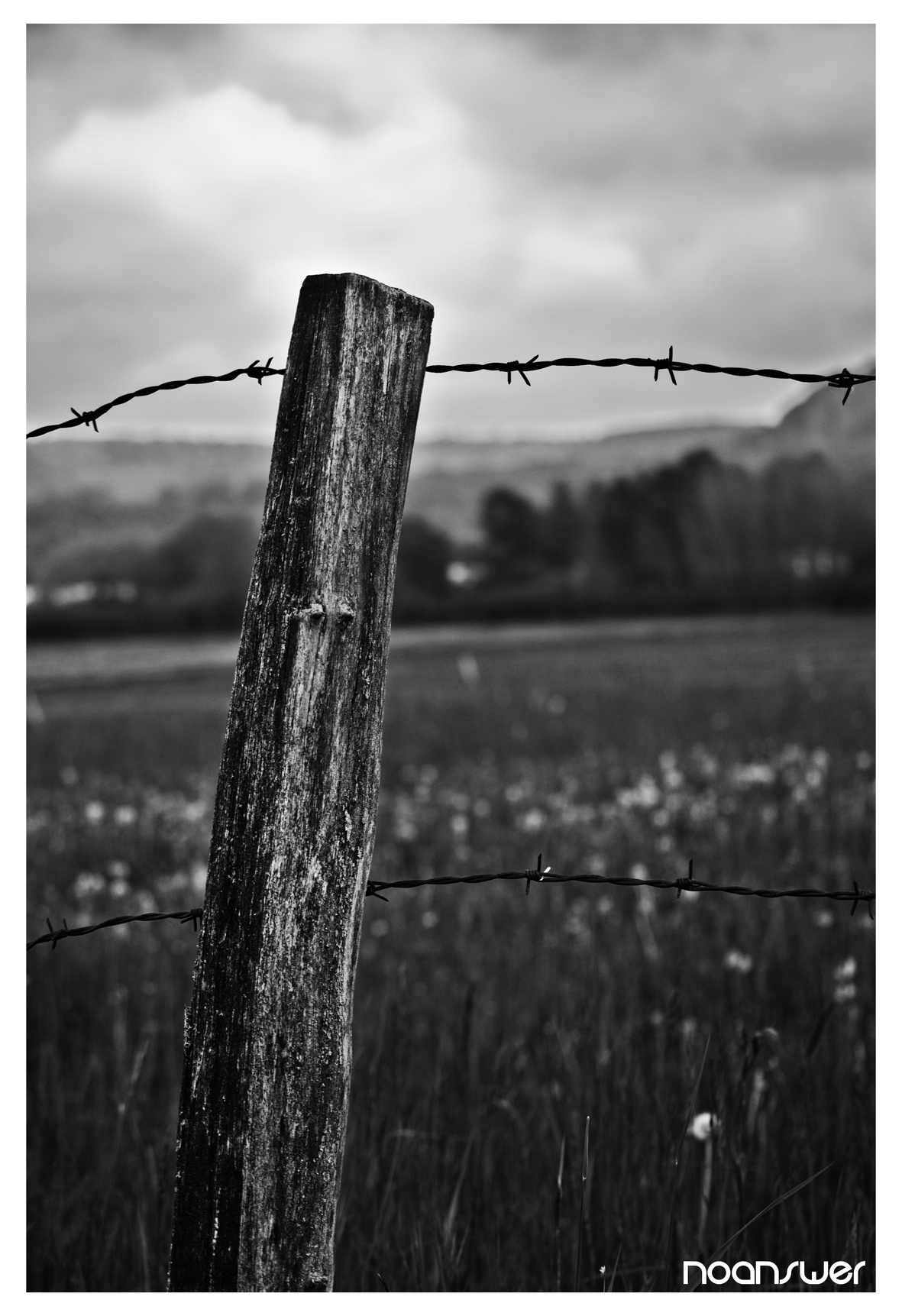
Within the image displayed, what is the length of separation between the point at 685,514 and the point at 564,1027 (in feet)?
135

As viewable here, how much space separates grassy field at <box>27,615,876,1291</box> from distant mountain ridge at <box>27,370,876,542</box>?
30.6 meters

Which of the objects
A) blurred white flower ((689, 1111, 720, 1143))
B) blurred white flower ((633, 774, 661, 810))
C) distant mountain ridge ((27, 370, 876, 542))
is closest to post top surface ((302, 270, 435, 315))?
blurred white flower ((689, 1111, 720, 1143))

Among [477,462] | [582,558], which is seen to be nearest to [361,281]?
[582,558]

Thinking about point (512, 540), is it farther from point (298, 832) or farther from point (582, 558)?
point (298, 832)

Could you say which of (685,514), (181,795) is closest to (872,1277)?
(181,795)

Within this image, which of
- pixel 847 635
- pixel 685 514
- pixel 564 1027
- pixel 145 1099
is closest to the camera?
pixel 145 1099

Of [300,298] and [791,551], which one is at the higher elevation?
[791,551]

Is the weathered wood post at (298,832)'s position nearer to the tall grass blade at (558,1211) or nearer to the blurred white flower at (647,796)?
the tall grass blade at (558,1211)

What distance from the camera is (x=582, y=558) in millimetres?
45281

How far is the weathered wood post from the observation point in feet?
4.69

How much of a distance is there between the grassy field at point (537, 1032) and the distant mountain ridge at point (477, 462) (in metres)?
30.6

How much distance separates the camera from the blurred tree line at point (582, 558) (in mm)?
38562

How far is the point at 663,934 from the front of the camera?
430 cm

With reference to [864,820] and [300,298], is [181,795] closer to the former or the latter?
[864,820]
